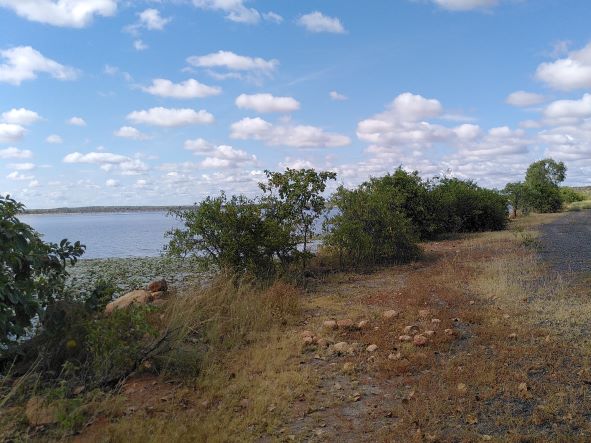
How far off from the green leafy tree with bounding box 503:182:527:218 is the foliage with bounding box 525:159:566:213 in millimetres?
1162

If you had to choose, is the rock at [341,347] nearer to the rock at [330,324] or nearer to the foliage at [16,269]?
the rock at [330,324]

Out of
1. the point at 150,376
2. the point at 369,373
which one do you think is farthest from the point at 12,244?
the point at 369,373

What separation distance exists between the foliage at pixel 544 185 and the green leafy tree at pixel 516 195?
1162mm

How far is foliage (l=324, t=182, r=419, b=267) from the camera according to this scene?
1447 centimetres

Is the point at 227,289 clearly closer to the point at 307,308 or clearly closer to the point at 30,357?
the point at 307,308

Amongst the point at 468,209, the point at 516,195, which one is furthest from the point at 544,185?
the point at 468,209

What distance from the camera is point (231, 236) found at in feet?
38.7

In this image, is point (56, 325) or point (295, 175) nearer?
point (56, 325)

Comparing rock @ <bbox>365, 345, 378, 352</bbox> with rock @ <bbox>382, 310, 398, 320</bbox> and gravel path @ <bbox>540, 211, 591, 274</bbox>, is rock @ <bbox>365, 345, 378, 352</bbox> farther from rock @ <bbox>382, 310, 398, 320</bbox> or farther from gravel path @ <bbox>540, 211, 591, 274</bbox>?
gravel path @ <bbox>540, 211, 591, 274</bbox>

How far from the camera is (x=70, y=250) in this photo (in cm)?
614

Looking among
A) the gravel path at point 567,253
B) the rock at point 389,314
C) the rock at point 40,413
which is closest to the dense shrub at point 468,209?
the gravel path at point 567,253

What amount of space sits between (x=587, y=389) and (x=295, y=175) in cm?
950

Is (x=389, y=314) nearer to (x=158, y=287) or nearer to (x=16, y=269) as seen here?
(x=16, y=269)

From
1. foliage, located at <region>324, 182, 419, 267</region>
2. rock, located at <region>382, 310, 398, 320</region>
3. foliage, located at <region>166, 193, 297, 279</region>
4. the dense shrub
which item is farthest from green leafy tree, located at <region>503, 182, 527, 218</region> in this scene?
rock, located at <region>382, 310, 398, 320</region>
